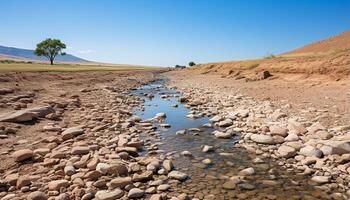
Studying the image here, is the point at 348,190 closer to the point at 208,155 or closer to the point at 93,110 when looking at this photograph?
the point at 208,155

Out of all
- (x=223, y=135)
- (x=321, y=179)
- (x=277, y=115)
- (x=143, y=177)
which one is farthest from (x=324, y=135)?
(x=143, y=177)

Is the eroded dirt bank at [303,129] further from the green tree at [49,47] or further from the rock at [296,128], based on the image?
the green tree at [49,47]

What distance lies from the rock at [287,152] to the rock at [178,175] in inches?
125

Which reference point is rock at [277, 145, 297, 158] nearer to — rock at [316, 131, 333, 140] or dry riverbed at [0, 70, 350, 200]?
dry riverbed at [0, 70, 350, 200]

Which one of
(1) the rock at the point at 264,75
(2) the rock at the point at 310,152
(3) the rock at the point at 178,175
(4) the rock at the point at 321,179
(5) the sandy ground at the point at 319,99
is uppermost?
(1) the rock at the point at 264,75

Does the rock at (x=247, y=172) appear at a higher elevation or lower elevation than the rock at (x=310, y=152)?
lower

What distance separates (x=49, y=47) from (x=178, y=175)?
86063mm

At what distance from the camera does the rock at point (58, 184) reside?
20.4 feet

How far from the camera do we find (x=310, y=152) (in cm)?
807

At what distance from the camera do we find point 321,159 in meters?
7.70

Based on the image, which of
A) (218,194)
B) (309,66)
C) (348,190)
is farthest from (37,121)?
(309,66)

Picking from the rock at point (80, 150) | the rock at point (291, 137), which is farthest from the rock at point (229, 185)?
the rock at point (80, 150)

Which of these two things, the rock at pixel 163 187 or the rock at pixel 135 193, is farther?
the rock at pixel 163 187

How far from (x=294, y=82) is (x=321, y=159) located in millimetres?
15394
